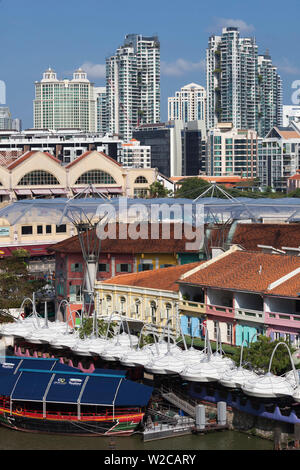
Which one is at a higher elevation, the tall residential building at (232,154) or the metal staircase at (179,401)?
the tall residential building at (232,154)

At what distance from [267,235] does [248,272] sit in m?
11.2

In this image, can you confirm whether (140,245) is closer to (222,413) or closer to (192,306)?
(192,306)

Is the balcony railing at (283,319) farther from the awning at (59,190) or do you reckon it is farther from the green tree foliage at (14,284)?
the awning at (59,190)

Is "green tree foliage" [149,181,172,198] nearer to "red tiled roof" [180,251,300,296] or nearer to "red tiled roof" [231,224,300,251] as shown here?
"red tiled roof" [231,224,300,251]

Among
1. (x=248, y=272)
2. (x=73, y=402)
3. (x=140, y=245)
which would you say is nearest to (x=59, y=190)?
(x=140, y=245)

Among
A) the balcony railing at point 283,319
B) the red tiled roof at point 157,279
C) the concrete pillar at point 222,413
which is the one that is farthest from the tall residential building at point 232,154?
the concrete pillar at point 222,413

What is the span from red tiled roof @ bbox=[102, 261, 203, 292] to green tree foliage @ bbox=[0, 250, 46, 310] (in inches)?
305

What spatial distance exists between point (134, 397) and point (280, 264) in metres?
8.08

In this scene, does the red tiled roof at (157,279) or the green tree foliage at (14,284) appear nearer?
the red tiled roof at (157,279)

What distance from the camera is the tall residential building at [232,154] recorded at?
19262cm

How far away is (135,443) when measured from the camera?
104 ft

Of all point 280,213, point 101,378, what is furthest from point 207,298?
point 280,213

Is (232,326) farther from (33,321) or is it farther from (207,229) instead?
(207,229)

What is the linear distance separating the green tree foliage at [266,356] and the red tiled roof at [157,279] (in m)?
7.67
